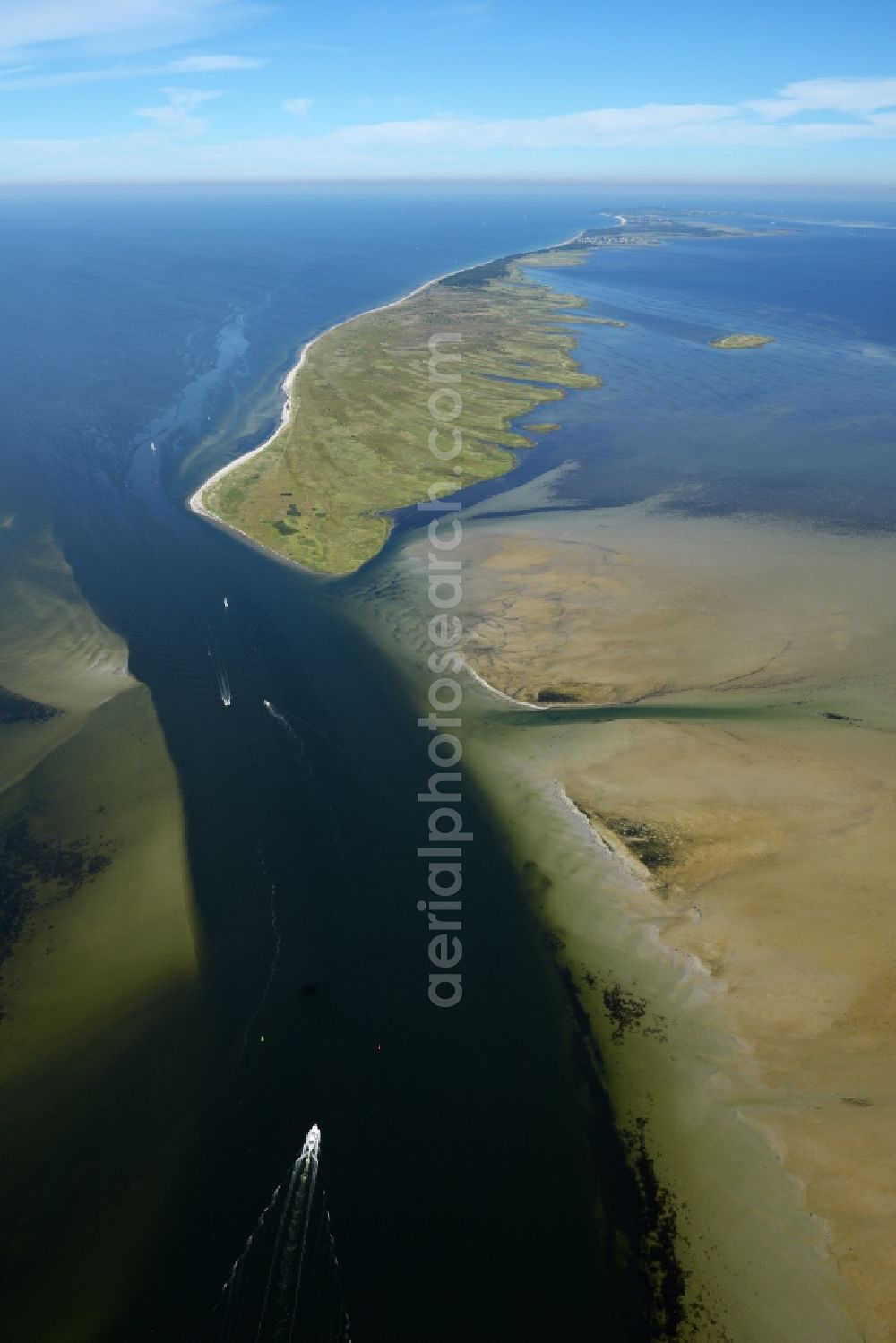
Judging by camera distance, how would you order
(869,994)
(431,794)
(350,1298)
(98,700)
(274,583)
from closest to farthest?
(350,1298)
(869,994)
(431,794)
(98,700)
(274,583)

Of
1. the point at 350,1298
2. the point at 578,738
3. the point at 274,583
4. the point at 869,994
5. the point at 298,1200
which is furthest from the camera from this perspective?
the point at 274,583

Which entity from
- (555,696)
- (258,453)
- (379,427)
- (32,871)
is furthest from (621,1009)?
(379,427)

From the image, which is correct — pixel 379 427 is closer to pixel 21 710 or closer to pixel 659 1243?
pixel 21 710

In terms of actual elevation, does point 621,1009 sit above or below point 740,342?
below

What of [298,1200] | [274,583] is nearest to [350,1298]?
[298,1200]

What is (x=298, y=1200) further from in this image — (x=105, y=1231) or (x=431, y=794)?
(x=431, y=794)

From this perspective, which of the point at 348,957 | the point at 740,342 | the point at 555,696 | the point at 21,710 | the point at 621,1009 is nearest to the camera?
the point at 621,1009
